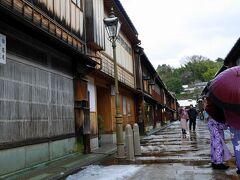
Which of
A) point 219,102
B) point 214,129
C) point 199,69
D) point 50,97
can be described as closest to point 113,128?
point 50,97

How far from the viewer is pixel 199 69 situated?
477ft

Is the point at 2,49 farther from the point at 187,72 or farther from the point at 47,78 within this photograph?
the point at 187,72

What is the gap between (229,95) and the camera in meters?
8.07

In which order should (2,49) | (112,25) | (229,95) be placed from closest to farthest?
(229,95), (2,49), (112,25)

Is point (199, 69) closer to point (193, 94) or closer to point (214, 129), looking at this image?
point (193, 94)

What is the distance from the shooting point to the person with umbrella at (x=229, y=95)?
8.02 metres

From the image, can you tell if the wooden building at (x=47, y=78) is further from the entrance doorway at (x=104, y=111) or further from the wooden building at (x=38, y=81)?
the entrance doorway at (x=104, y=111)

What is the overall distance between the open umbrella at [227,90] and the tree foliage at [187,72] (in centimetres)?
12726

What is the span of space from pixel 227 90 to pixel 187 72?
485 feet

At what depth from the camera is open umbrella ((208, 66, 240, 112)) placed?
315 inches

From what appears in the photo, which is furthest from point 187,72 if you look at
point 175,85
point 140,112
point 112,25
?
point 112,25

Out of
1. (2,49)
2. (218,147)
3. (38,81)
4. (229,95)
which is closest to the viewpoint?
(229,95)

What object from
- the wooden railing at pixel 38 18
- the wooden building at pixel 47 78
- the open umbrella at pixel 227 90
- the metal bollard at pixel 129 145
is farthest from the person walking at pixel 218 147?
the wooden railing at pixel 38 18

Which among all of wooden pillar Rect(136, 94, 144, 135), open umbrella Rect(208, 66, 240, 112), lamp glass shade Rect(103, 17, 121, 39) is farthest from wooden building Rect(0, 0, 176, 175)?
wooden pillar Rect(136, 94, 144, 135)
